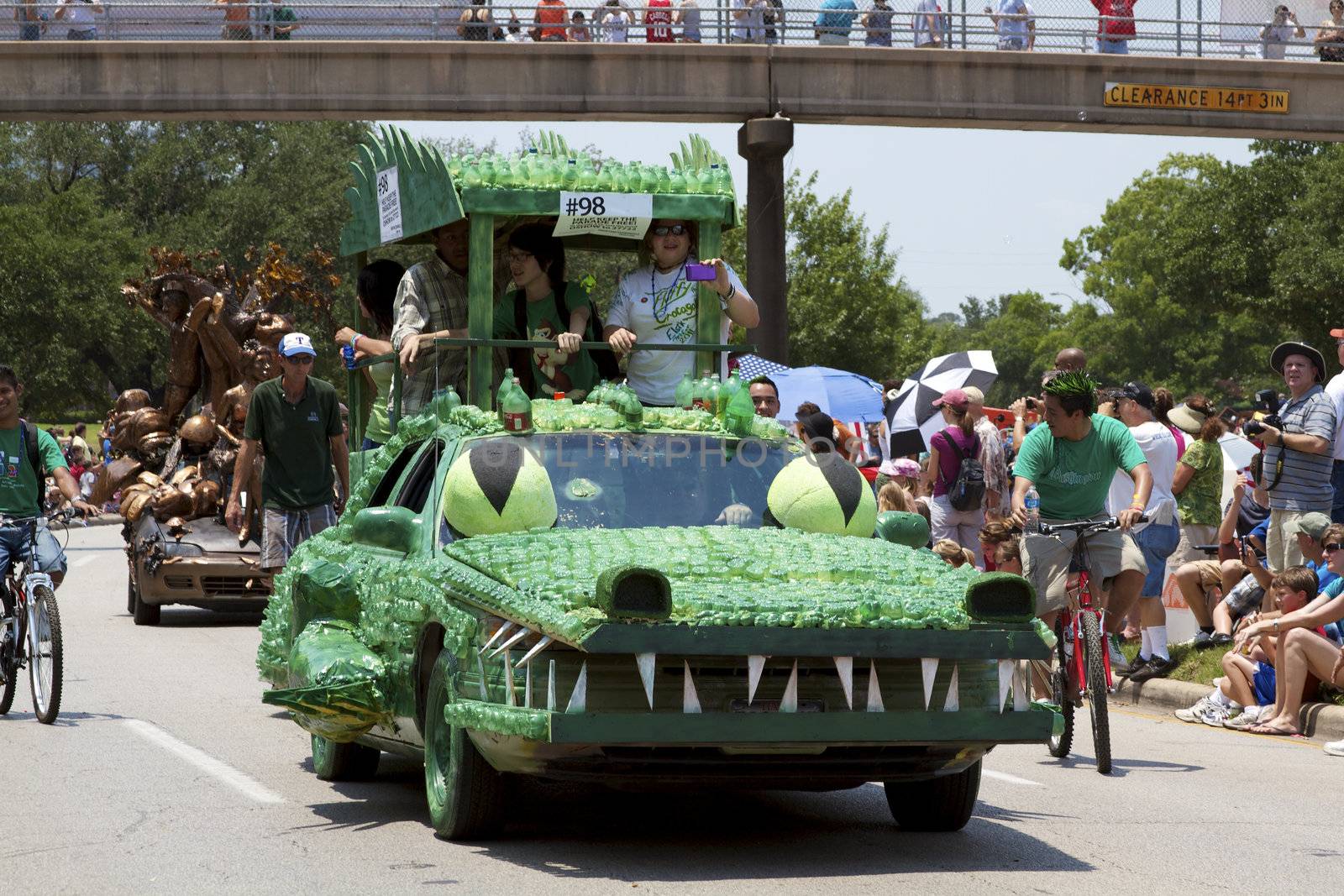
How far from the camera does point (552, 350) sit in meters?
9.48

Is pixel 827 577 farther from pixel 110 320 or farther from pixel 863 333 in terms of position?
pixel 110 320

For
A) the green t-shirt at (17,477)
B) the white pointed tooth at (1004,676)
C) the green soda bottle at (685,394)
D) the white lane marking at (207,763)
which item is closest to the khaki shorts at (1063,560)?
the green soda bottle at (685,394)

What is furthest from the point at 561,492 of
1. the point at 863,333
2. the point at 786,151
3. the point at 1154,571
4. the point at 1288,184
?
the point at 1288,184

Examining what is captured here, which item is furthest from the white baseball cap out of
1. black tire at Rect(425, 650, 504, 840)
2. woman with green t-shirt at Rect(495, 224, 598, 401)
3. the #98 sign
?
black tire at Rect(425, 650, 504, 840)

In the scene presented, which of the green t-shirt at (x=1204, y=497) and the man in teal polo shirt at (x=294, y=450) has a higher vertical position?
the man in teal polo shirt at (x=294, y=450)

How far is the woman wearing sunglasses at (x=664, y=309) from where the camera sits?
9680 mm

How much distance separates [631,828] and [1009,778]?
2562 mm

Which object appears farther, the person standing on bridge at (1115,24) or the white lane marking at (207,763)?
the person standing on bridge at (1115,24)

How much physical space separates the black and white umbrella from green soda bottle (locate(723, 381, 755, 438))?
35.4 ft

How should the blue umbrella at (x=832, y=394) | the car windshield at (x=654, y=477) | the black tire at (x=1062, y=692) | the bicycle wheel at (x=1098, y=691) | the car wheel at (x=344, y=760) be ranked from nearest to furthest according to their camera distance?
the car windshield at (x=654, y=477)
the car wheel at (x=344, y=760)
the bicycle wheel at (x=1098, y=691)
the black tire at (x=1062, y=692)
the blue umbrella at (x=832, y=394)

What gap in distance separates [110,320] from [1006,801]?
162ft

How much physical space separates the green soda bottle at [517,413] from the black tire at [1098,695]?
131 inches

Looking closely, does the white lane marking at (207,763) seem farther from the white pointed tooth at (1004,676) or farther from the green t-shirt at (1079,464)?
the green t-shirt at (1079,464)

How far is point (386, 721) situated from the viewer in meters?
7.34
